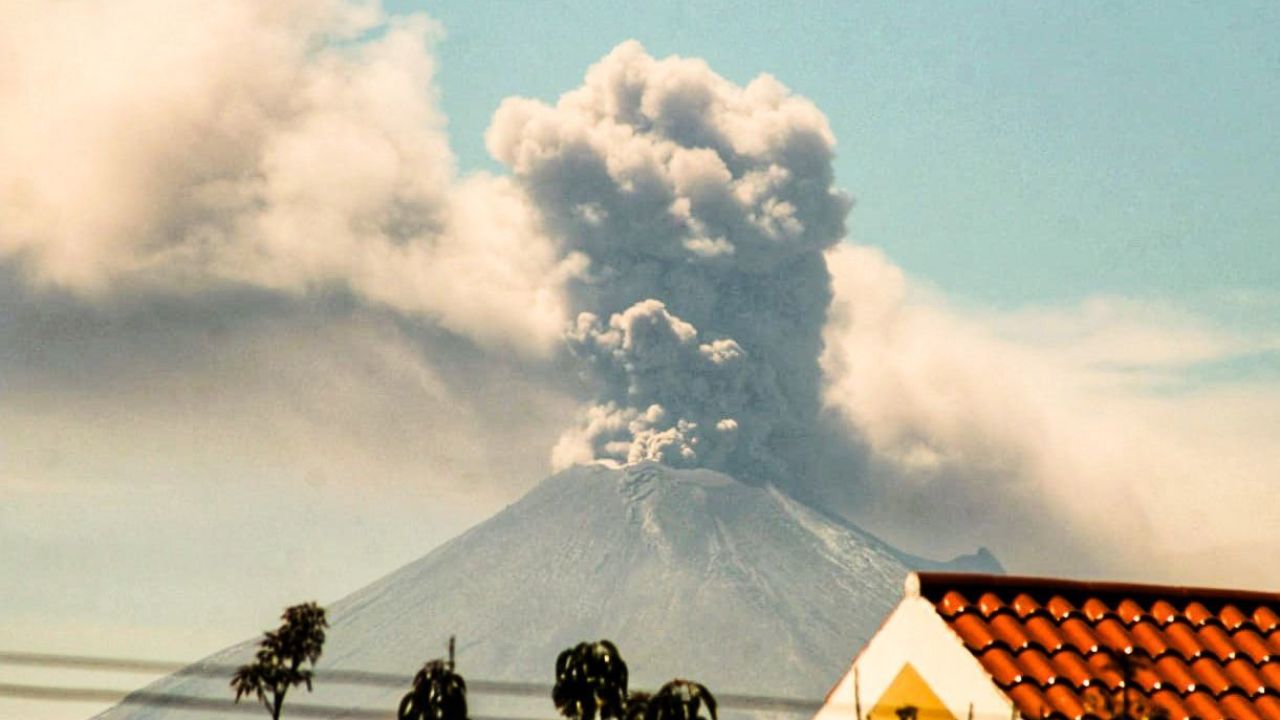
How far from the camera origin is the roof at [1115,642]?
2045cm

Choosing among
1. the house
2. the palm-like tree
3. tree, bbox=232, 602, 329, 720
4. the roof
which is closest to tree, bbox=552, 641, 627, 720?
the palm-like tree

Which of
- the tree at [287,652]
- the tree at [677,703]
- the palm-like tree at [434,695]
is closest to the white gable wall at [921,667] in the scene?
the tree at [677,703]

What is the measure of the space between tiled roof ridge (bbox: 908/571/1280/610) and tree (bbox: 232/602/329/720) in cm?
6212

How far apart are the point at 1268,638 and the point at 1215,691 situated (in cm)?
177

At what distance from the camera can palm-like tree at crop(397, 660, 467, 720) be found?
36062 millimetres

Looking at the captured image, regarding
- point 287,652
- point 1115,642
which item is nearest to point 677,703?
point 1115,642

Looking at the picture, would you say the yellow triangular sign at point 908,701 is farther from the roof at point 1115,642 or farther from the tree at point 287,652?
the tree at point 287,652

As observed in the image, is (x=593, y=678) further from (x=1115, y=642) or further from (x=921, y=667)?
(x=1115, y=642)

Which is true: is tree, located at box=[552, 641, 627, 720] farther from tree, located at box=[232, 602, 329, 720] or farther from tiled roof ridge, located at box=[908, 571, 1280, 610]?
tree, located at box=[232, 602, 329, 720]

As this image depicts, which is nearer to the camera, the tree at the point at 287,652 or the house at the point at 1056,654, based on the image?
the house at the point at 1056,654

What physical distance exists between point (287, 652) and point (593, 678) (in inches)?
2256

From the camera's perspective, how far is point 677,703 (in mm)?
24078

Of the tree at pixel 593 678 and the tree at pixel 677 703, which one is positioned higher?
the tree at pixel 593 678

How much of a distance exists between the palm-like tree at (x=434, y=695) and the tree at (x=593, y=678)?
5.26m
